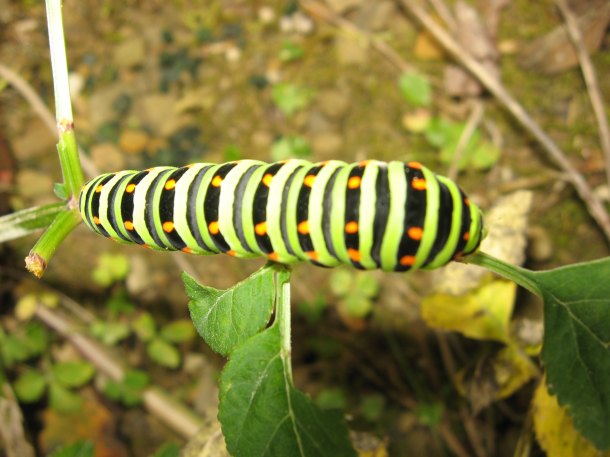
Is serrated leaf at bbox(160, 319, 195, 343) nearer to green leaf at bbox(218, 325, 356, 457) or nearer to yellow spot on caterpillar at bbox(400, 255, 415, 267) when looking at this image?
green leaf at bbox(218, 325, 356, 457)

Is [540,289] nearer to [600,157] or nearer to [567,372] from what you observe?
[567,372]

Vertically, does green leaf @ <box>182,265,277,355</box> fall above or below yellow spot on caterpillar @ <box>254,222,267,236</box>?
below

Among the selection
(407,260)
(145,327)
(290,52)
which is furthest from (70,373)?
(407,260)

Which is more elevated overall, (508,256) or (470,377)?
(508,256)

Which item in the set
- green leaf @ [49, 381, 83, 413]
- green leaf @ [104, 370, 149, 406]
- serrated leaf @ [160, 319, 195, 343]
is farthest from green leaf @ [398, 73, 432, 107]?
green leaf @ [49, 381, 83, 413]

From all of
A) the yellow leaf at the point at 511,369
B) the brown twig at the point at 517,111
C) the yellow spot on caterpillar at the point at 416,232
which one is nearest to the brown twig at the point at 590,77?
the brown twig at the point at 517,111

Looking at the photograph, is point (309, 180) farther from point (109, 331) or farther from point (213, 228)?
point (109, 331)

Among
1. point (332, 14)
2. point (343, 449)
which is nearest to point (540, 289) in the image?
point (343, 449)
